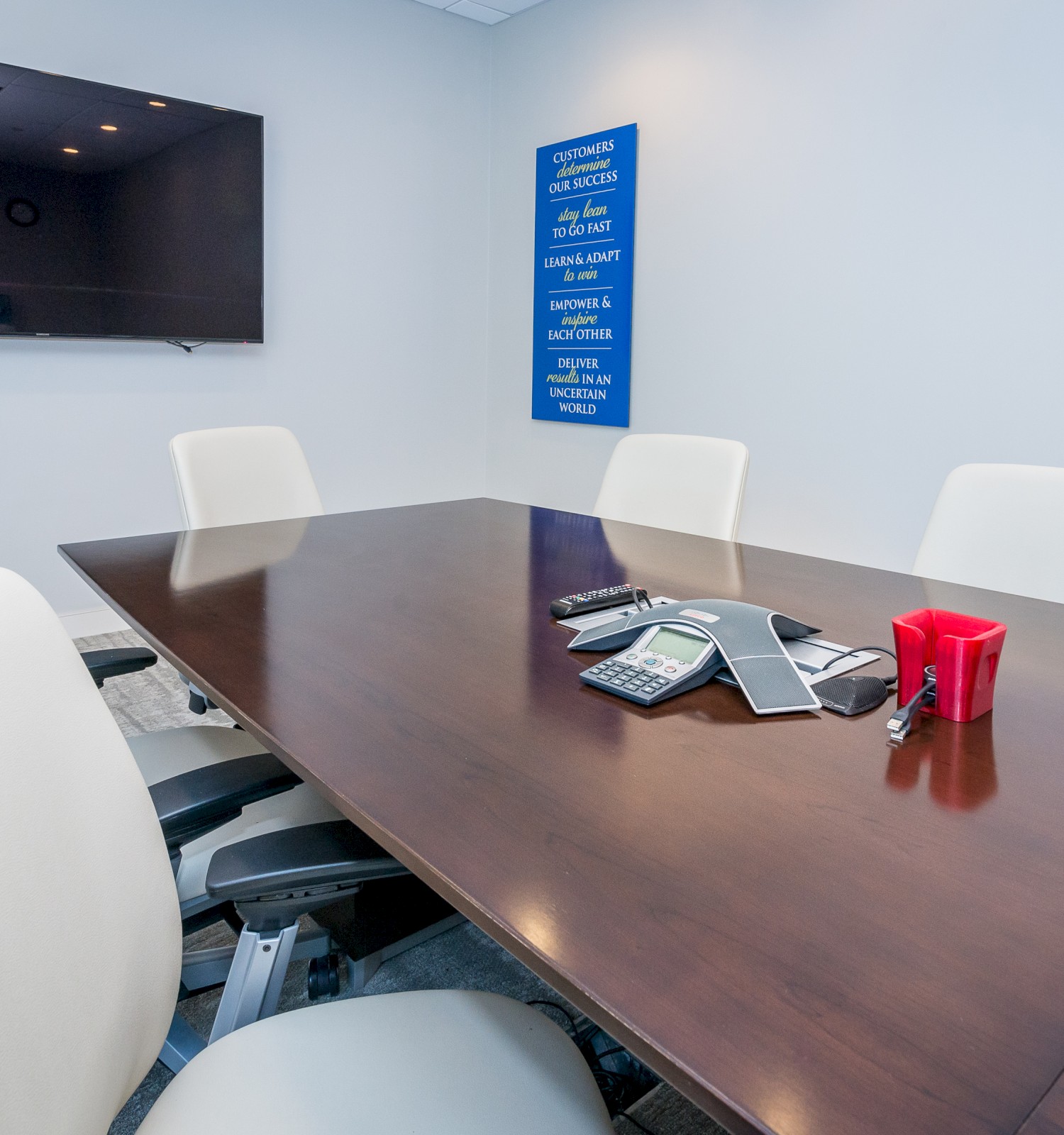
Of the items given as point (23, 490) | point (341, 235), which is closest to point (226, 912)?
point (23, 490)

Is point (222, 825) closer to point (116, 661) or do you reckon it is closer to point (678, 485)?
point (116, 661)

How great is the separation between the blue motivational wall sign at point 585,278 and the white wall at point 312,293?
526 millimetres

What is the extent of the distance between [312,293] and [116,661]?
308 cm

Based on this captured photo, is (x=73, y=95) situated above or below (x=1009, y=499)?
above

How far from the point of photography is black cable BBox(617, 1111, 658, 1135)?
4.37ft

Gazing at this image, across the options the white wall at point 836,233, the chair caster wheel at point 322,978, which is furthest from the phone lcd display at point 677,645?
the white wall at point 836,233

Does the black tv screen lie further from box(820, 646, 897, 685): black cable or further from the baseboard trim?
box(820, 646, 897, 685): black cable

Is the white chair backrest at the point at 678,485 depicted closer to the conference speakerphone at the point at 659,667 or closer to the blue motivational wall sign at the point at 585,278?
the conference speakerphone at the point at 659,667

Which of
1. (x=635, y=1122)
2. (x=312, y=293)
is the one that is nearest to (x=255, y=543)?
(x=635, y=1122)

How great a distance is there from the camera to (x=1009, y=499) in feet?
5.93

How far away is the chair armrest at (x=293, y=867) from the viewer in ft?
2.73

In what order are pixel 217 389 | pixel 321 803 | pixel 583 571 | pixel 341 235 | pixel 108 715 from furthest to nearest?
pixel 341 235 < pixel 217 389 < pixel 583 571 < pixel 321 803 < pixel 108 715

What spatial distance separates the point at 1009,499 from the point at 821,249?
186cm

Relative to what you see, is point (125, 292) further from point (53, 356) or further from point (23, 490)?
point (23, 490)
